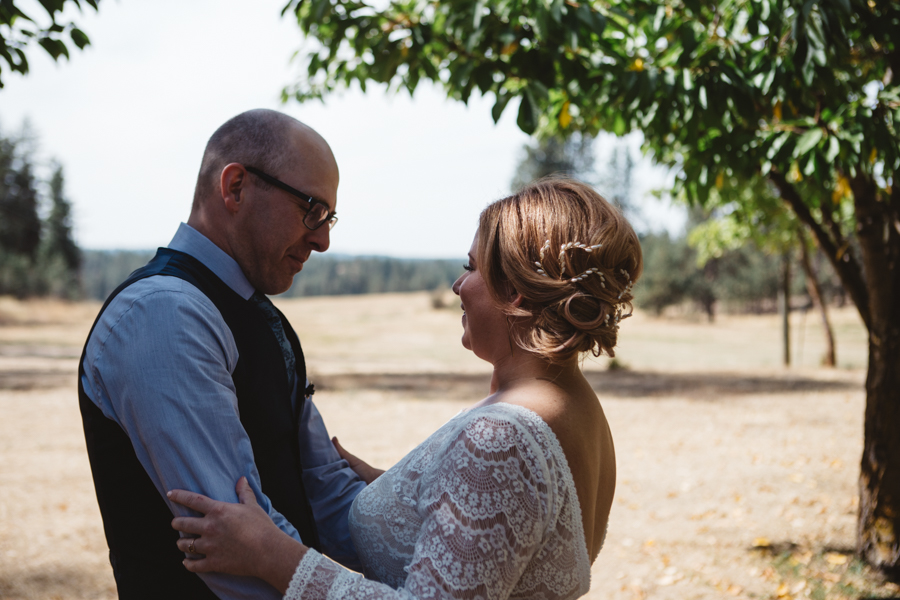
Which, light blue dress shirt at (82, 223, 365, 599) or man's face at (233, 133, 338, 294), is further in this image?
man's face at (233, 133, 338, 294)

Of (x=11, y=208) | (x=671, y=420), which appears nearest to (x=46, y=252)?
(x=11, y=208)

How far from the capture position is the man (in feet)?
4.79

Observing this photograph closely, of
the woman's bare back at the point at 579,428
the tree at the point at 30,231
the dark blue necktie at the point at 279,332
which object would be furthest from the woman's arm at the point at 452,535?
the tree at the point at 30,231

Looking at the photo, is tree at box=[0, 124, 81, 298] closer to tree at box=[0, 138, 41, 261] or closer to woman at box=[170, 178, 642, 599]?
tree at box=[0, 138, 41, 261]

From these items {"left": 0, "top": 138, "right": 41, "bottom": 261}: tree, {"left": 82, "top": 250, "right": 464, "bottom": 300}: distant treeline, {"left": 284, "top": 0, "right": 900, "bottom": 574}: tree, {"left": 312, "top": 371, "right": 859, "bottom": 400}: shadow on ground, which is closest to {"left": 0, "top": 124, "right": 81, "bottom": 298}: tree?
{"left": 0, "top": 138, "right": 41, "bottom": 261}: tree

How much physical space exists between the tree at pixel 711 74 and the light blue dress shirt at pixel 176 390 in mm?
1919

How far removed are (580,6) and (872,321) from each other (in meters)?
3.20

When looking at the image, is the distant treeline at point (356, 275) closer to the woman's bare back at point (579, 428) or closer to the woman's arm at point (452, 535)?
the woman's bare back at point (579, 428)

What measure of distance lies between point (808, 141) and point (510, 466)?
7.96 feet

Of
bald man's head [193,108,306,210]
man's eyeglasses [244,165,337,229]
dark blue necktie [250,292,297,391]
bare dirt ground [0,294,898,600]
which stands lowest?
bare dirt ground [0,294,898,600]

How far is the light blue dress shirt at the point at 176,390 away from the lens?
144cm

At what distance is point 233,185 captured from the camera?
6.05 ft

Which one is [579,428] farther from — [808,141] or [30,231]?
[30,231]

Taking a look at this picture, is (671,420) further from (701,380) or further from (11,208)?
(11,208)
